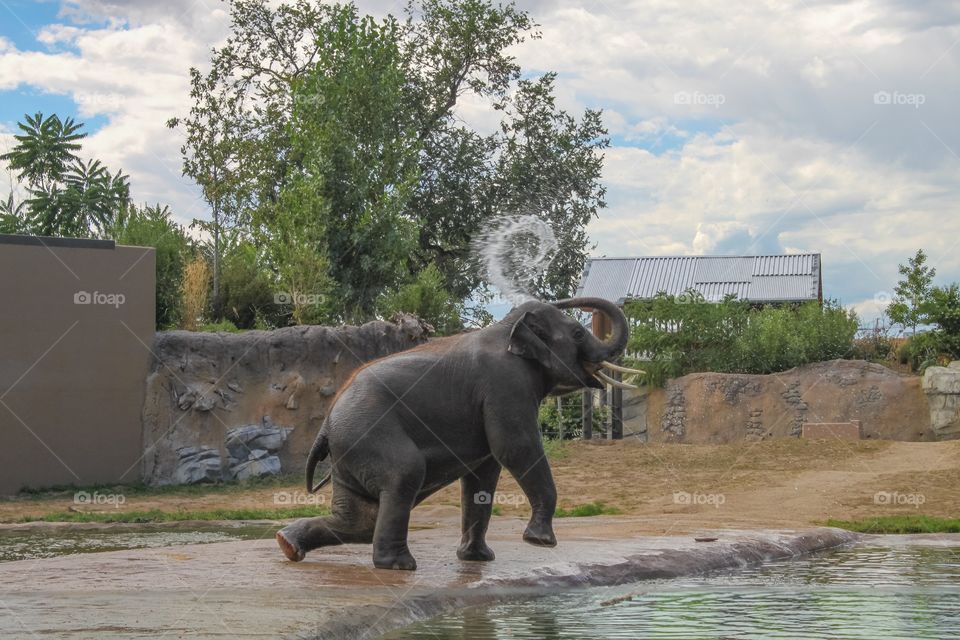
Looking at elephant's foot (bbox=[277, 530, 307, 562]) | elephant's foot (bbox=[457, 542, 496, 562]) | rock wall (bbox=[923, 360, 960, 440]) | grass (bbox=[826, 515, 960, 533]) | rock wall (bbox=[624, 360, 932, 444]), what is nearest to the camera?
elephant's foot (bbox=[277, 530, 307, 562])

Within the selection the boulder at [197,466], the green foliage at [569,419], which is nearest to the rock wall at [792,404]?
the green foliage at [569,419]

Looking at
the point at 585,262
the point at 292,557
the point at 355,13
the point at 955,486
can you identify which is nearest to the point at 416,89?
the point at 355,13

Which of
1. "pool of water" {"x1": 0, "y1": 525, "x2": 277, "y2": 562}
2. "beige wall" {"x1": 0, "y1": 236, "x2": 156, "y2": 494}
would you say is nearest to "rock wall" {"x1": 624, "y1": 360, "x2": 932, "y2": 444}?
"beige wall" {"x1": 0, "y1": 236, "x2": 156, "y2": 494}

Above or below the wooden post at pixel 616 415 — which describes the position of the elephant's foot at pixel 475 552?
below

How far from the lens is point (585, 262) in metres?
35.8

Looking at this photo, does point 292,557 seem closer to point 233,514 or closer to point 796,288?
point 233,514

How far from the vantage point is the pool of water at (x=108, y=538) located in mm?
11281

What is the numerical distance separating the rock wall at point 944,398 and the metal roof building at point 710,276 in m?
10.9

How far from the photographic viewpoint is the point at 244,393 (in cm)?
1991

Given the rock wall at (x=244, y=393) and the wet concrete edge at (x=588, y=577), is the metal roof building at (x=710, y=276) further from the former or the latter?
the wet concrete edge at (x=588, y=577)

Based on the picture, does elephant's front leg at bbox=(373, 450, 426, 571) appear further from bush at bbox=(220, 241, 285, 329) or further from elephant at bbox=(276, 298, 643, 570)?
bush at bbox=(220, 241, 285, 329)

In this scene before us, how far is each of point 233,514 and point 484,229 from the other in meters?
20.2

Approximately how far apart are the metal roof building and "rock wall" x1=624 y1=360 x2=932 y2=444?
9.78m

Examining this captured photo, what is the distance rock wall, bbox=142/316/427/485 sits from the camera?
19109mm
